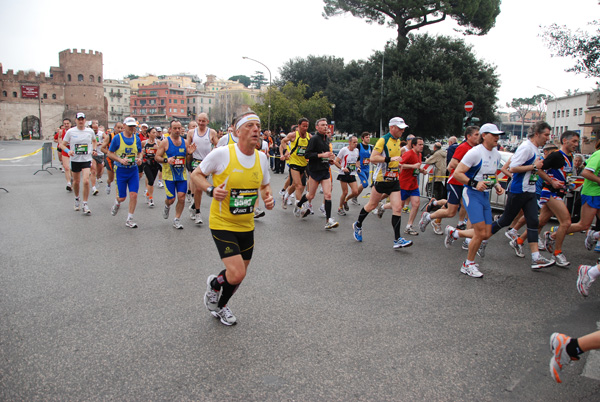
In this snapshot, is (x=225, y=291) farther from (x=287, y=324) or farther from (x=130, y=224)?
(x=130, y=224)

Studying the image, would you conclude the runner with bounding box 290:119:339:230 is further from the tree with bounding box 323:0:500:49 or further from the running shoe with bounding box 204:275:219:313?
the tree with bounding box 323:0:500:49

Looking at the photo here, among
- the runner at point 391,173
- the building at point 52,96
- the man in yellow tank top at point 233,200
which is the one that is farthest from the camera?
the building at point 52,96

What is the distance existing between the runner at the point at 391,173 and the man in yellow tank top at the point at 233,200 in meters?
3.58

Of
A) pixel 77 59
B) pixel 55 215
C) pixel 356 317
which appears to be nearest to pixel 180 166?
pixel 55 215

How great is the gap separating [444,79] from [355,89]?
366 inches

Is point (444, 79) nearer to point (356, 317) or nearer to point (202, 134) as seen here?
point (202, 134)

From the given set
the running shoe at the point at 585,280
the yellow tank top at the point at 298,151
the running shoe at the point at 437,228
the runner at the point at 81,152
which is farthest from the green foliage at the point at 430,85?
the running shoe at the point at 585,280

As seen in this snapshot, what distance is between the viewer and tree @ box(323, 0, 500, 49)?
114 ft

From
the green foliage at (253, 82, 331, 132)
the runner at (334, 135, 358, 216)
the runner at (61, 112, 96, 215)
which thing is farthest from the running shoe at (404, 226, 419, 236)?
the green foliage at (253, 82, 331, 132)

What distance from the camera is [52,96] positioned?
92312 millimetres

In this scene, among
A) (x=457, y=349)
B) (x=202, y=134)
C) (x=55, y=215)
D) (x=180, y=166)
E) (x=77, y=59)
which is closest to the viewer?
(x=457, y=349)

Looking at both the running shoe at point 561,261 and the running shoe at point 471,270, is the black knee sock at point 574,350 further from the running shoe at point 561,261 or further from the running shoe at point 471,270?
the running shoe at point 561,261

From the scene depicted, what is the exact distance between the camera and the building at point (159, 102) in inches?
5773

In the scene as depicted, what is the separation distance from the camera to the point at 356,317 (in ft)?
14.6
